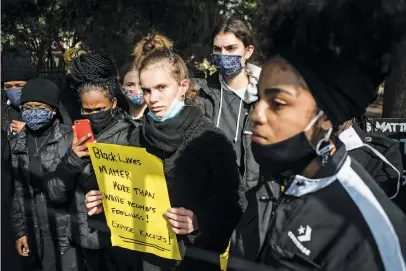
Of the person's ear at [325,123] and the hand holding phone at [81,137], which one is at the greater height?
the person's ear at [325,123]

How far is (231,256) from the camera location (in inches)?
78.7

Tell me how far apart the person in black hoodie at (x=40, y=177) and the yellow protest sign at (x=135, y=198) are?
0.77 meters

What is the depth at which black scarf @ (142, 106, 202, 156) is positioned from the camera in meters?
2.59

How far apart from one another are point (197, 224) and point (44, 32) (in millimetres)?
8669

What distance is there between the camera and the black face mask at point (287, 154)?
1.70m

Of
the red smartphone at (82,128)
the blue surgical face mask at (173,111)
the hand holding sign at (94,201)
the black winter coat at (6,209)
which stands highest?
the blue surgical face mask at (173,111)

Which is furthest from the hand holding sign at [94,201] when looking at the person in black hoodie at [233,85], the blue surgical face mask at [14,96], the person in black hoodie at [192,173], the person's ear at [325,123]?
the blue surgical face mask at [14,96]

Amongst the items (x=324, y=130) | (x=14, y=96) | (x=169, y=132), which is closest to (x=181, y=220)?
(x=169, y=132)

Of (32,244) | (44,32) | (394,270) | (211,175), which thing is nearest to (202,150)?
(211,175)

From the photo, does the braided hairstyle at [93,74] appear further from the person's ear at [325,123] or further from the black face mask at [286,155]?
the person's ear at [325,123]

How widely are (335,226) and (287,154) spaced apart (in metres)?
0.28

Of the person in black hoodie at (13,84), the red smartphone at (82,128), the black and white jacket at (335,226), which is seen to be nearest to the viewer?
the black and white jacket at (335,226)

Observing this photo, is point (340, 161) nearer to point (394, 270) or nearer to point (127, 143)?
point (394, 270)

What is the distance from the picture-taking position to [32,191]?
351 centimetres
